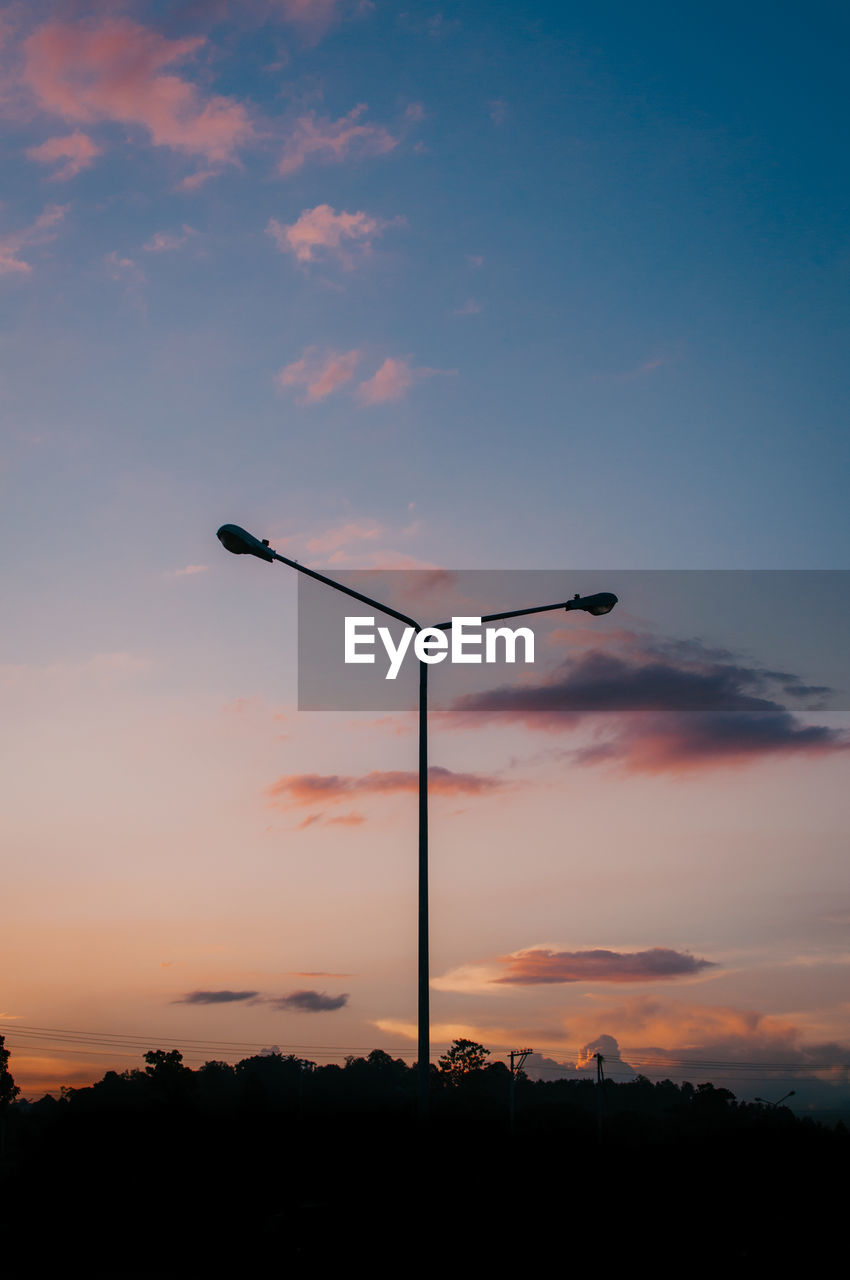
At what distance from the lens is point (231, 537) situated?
1514 cm

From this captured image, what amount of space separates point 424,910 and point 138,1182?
17.8 metres

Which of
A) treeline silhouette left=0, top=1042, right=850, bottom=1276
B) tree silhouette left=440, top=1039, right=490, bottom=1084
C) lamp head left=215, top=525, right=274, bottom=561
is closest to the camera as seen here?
treeline silhouette left=0, top=1042, right=850, bottom=1276

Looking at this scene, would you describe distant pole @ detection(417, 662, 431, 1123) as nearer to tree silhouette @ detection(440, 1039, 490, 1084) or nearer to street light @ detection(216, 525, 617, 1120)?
street light @ detection(216, 525, 617, 1120)

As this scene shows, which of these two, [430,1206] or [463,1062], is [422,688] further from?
[463,1062]

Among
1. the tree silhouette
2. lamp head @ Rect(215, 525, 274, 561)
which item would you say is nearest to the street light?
lamp head @ Rect(215, 525, 274, 561)

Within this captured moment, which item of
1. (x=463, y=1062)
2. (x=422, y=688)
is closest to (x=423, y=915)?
(x=422, y=688)

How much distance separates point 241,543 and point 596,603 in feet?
18.7

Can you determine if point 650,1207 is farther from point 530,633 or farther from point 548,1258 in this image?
point 530,633

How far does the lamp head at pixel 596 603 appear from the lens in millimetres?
16781

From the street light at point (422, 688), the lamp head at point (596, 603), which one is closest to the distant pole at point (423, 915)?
the street light at point (422, 688)

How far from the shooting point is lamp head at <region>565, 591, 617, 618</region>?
16.8 metres

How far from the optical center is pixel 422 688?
16.2 metres

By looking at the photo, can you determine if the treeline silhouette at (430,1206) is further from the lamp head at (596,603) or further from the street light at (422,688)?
the lamp head at (596,603)

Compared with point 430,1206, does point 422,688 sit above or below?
above
